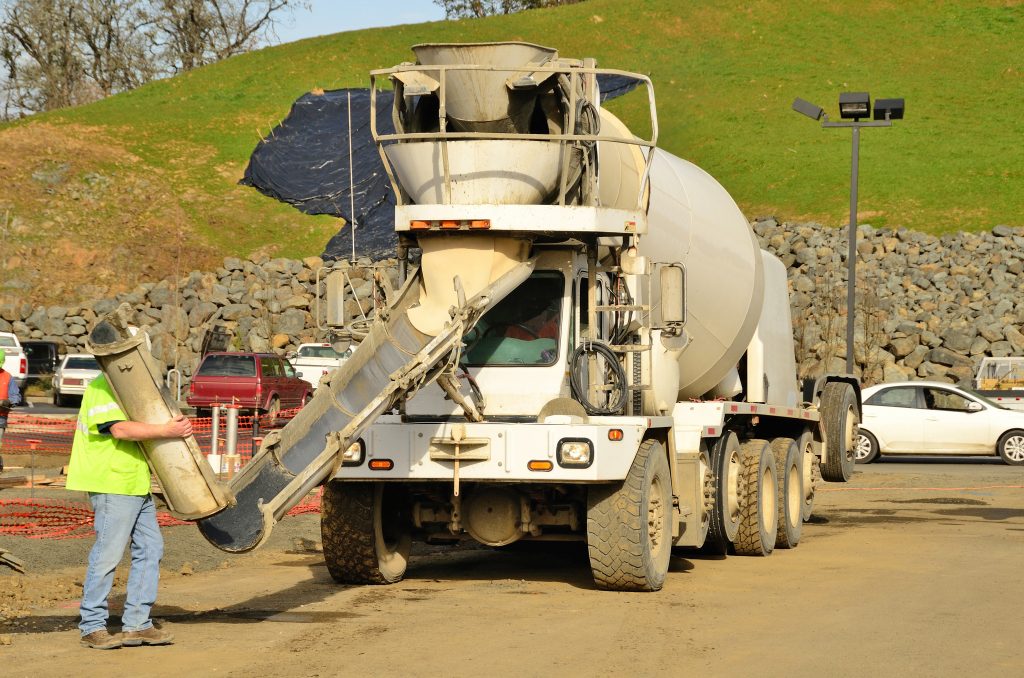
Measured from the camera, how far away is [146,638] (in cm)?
938

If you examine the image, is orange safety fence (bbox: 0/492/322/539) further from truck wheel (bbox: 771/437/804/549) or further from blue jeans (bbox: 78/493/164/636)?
blue jeans (bbox: 78/493/164/636)

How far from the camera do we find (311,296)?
49844mm

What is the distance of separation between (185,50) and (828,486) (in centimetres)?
8274

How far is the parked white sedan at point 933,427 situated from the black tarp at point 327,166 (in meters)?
21.2

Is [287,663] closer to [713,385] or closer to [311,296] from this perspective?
[713,385]

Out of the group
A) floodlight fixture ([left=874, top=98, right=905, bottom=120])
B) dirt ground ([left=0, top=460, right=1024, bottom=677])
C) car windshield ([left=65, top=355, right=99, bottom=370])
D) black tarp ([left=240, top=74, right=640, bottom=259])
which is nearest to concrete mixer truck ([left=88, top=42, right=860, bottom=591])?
dirt ground ([left=0, top=460, right=1024, bottom=677])

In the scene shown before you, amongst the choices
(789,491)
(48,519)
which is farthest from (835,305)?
(48,519)

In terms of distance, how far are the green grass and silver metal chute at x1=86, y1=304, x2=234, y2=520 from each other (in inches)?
1829

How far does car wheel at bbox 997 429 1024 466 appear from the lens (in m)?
29.9

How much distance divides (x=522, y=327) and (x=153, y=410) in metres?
3.74

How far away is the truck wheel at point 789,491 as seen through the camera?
1652 cm

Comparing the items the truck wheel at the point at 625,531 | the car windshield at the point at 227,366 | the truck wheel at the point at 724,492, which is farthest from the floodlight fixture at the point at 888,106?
the truck wheel at the point at 625,531

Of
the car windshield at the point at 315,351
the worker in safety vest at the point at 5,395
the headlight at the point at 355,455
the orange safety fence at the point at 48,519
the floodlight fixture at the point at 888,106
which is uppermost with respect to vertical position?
the floodlight fixture at the point at 888,106

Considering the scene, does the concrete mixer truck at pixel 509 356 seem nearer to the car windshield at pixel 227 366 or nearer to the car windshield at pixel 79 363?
the car windshield at pixel 227 366
